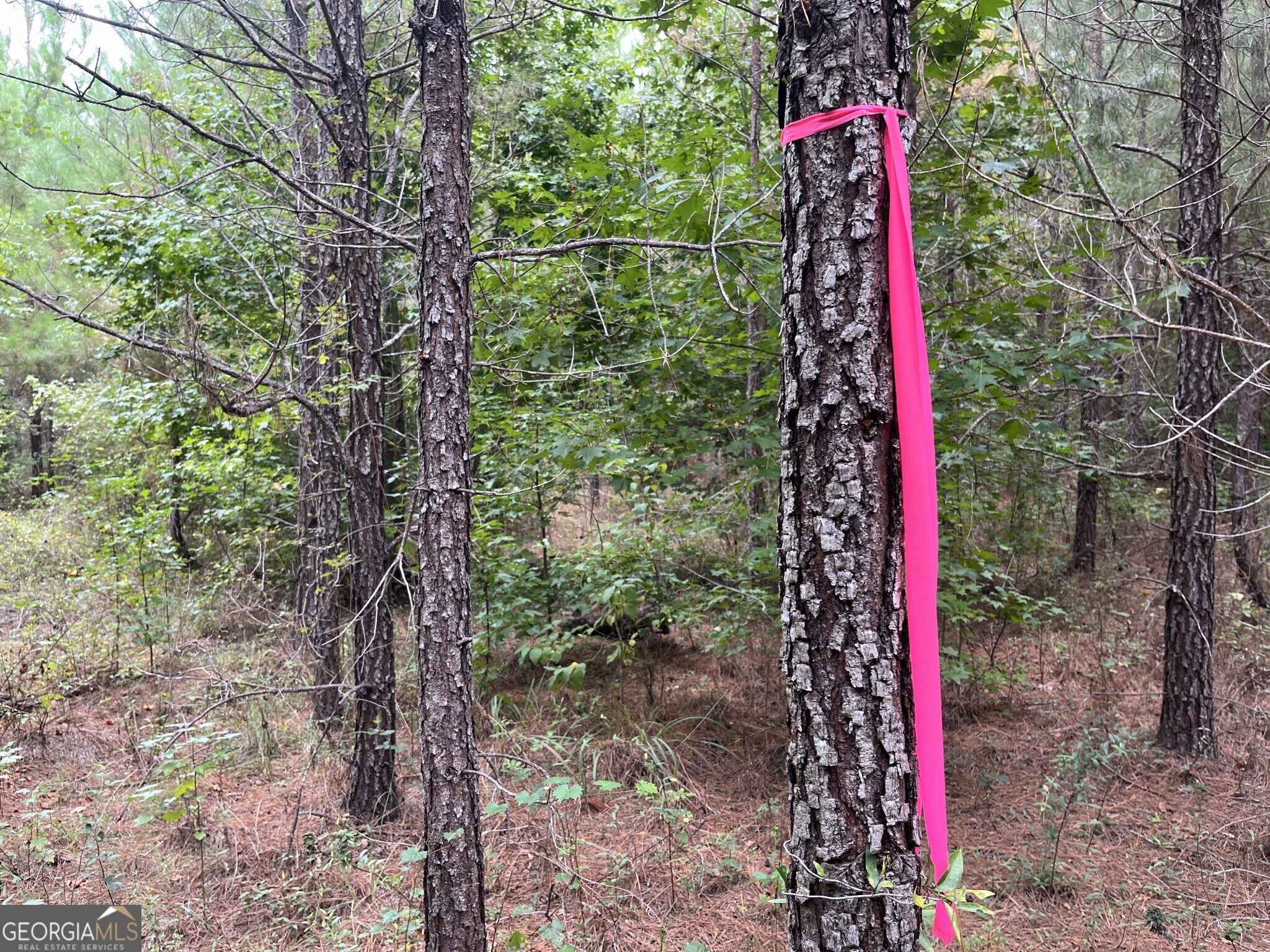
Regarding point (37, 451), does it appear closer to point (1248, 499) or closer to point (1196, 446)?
point (1196, 446)

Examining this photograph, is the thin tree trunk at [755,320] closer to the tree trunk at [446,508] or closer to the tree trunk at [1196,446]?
the tree trunk at [446,508]

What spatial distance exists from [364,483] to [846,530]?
2.97 m

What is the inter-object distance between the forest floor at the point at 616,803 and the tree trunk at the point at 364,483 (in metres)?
0.30

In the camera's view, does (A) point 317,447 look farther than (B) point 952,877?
Yes

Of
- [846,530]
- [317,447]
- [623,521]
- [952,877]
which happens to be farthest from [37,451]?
[952,877]

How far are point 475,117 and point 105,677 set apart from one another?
6.07 m

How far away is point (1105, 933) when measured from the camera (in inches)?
128

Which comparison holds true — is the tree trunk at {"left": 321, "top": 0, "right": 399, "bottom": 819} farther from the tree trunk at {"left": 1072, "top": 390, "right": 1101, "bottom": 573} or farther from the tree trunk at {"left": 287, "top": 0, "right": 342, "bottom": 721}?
the tree trunk at {"left": 1072, "top": 390, "right": 1101, "bottom": 573}

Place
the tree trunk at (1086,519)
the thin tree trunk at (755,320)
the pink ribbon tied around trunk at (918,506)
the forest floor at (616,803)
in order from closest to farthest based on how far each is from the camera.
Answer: the pink ribbon tied around trunk at (918,506), the forest floor at (616,803), the thin tree trunk at (755,320), the tree trunk at (1086,519)

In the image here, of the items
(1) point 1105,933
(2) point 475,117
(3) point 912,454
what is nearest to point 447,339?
(3) point 912,454

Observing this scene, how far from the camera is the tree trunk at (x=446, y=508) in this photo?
2566mm

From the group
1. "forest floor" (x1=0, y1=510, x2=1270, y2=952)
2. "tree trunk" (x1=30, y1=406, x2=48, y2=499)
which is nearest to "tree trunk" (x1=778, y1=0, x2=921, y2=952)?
"forest floor" (x1=0, y1=510, x2=1270, y2=952)

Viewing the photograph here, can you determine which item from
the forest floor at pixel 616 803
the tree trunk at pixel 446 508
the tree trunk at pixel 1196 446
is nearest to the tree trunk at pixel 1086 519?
the forest floor at pixel 616 803

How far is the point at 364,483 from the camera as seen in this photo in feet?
12.8
